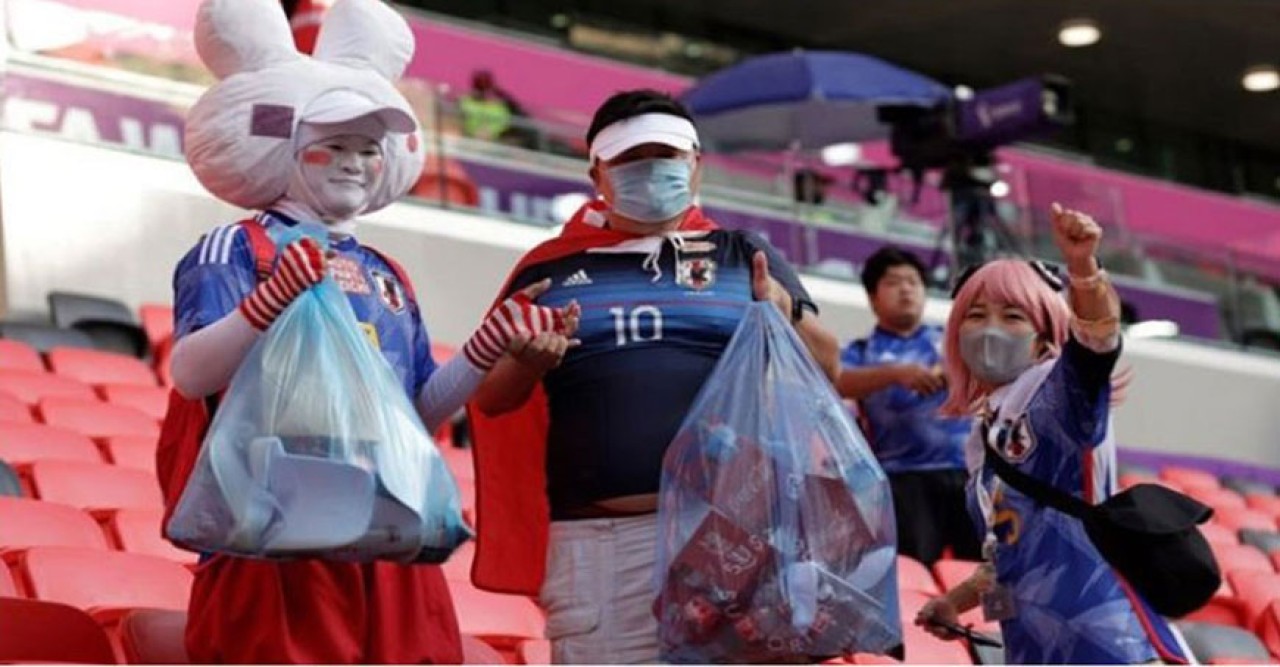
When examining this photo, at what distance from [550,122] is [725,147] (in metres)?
0.99

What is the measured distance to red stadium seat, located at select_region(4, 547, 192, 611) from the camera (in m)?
3.31

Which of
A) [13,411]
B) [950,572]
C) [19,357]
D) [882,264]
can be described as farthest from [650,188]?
[19,357]

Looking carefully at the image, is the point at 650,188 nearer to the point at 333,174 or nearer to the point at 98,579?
the point at 333,174

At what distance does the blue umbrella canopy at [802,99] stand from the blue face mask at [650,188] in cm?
601

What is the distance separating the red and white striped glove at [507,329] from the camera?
2826mm

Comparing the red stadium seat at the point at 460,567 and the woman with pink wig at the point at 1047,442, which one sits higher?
the woman with pink wig at the point at 1047,442

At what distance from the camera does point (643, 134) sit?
301 centimetres

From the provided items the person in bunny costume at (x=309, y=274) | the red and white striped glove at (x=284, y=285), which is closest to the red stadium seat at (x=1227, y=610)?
the person in bunny costume at (x=309, y=274)

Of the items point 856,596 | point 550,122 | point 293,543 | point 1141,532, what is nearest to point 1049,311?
point 1141,532

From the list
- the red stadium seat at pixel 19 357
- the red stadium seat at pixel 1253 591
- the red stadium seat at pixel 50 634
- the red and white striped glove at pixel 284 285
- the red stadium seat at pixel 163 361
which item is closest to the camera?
the red and white striped glove at pixel 284 285

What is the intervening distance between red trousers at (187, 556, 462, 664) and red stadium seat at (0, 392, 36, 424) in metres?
2.41

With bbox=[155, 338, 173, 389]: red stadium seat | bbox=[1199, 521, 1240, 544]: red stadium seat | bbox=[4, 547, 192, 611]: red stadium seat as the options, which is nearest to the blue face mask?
bbox=[4, 547, 192, 611]: red stadium seat

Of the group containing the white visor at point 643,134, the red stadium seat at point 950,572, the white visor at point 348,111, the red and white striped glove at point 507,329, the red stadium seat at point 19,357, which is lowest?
the red stadium seat at point 950,572

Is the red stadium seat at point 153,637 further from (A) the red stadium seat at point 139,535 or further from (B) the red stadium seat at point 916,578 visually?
(B) the red stadium seat at point 916,578
